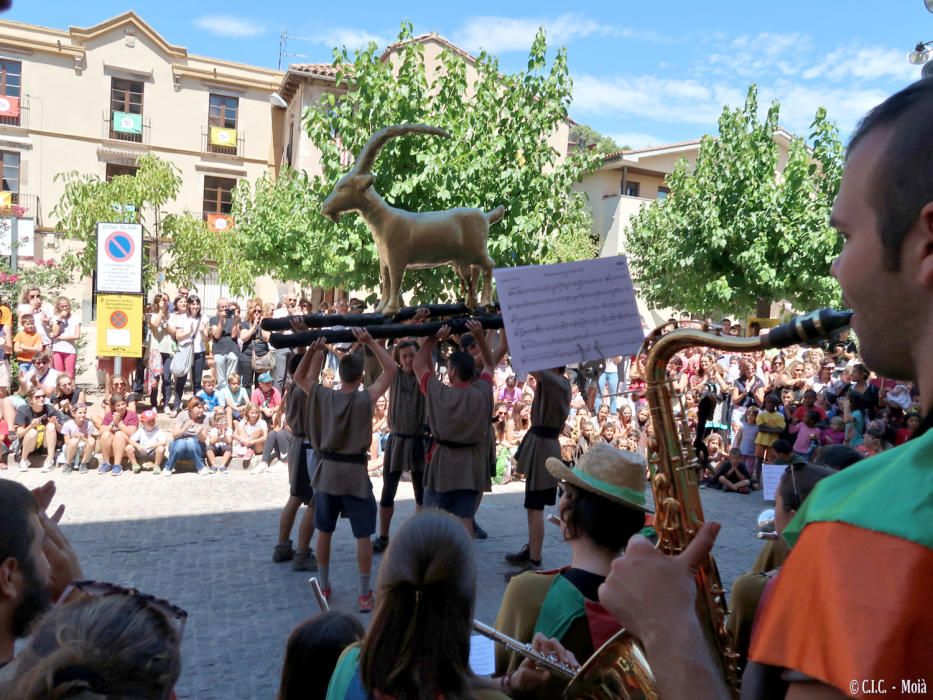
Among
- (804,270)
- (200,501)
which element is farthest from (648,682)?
(804,270)

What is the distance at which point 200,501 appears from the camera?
9.98 meters

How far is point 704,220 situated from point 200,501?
60.7 ft

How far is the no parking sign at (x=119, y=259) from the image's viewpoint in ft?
45.9

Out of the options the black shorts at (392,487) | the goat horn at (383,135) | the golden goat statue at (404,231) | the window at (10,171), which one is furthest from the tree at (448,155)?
the window at (10,171)

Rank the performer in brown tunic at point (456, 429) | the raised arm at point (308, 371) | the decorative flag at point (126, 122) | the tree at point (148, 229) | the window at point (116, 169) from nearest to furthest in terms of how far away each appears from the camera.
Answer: the raised arm at point (308, 371) < the performer in brown tunic at point (456, 429) < the tree at point (148, 229) < the decorative flag at point (126, 122) < the window at point (116, 169)

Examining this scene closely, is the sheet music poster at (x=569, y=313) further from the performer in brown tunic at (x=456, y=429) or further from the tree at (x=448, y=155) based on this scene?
the tree at (x=448, y=155)

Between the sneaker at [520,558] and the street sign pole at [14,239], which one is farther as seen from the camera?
the street sign pole at [14,239]

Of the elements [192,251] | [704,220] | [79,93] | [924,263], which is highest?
[79,93]

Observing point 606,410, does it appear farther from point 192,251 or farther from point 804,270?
point 192,251

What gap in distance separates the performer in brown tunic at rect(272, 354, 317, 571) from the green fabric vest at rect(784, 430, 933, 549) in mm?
6352

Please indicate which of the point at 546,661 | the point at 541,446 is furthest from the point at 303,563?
the point at 546,661

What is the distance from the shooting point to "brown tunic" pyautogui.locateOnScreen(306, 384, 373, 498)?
621 cm

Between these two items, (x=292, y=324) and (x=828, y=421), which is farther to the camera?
(x=828, y=421)

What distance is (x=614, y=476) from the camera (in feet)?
9.48
